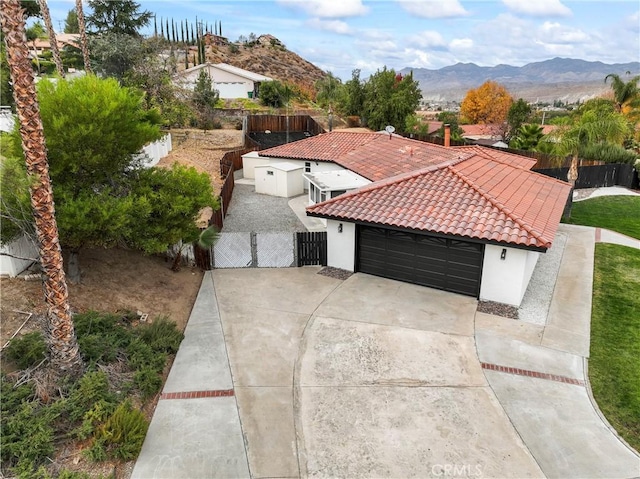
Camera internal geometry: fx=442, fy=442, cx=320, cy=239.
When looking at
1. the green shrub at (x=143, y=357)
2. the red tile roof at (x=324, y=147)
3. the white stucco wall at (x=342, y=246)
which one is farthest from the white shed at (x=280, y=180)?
the green shrub at (x=143, y=357)

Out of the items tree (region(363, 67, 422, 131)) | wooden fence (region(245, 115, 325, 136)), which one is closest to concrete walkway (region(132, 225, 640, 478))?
wooden fence (region(245, 115, 325, 136))

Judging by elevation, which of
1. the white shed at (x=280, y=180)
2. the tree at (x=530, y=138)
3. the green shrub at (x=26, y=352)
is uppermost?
the tree at (x=530, y=138)

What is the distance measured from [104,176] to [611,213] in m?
26.0

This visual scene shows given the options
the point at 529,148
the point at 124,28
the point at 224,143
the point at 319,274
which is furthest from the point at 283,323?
the point at 124,28

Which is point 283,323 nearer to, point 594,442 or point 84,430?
point 84,430

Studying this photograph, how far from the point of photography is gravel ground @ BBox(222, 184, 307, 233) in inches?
859

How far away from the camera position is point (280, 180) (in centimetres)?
2808

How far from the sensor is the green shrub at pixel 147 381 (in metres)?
9.13

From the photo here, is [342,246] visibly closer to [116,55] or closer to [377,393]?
[377,393]

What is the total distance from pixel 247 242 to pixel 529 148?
31.4m

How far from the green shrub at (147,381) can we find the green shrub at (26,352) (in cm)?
184

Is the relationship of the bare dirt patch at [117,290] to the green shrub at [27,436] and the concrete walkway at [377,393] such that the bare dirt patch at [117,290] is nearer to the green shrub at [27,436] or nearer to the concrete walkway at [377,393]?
the concrete walkway at [377,393]

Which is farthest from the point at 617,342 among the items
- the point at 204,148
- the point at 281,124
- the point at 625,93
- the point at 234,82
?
the point at 234,82

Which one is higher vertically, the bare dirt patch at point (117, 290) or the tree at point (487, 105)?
the tree at point (487, 105)
